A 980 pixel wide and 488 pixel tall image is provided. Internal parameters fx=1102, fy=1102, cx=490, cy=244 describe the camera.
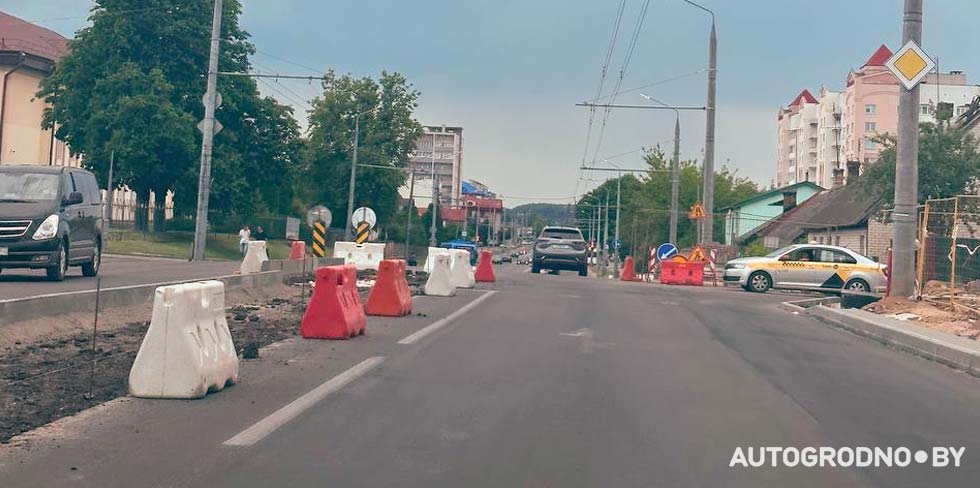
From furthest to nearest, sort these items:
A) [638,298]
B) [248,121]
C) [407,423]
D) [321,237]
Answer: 1. [248,121]
2. [321,237]
3. [638,298]
4. [407,423]

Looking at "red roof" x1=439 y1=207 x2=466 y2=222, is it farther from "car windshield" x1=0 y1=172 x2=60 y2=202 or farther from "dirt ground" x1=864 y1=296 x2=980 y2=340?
"car windshield" x1=0 y1=172 x2=60 y2=202

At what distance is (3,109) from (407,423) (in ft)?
188

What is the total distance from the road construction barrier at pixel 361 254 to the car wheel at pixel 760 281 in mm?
11415

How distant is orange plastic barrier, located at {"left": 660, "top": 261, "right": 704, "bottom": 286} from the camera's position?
36.9 m

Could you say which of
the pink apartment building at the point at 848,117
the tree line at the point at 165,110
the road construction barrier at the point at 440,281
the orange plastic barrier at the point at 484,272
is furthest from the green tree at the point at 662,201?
the road construction barrier at the point at 440,281

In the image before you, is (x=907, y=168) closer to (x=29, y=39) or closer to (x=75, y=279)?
(x=75, y=279)

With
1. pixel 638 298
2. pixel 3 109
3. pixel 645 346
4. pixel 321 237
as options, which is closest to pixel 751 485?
pixel 645 346

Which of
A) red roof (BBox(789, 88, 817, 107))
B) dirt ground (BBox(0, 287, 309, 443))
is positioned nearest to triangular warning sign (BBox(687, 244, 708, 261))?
dirt ground (BBox(0, 287, 309, 443))

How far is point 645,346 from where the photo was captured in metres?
13.8

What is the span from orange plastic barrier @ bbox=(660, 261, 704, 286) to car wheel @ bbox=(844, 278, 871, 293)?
626 cm

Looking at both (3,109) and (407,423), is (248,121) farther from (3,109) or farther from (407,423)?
(407,423)

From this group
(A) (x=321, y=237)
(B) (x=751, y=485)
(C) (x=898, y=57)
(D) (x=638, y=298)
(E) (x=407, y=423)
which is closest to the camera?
(B) (x=751, y=485)

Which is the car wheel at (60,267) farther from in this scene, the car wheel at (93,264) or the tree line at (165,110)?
the tree line at (165,110)

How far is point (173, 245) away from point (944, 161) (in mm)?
33151
